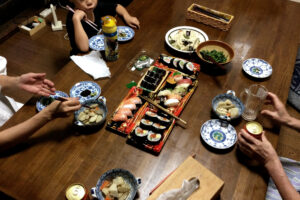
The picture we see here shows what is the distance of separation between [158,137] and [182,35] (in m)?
1.19

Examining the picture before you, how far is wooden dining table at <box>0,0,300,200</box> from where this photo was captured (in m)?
1.50

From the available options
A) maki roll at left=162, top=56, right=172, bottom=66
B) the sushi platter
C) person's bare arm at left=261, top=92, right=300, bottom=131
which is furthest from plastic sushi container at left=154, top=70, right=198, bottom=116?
person's bare arm at left=261, top=92, right=300, bottom=131

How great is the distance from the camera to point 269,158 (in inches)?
60.6

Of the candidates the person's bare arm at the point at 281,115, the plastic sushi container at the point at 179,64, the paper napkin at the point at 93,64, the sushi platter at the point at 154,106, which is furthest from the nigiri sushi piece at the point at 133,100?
the person's bare arm at the point at 281,115

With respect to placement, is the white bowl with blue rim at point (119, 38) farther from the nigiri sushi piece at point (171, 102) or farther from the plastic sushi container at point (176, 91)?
the nigiri sushi piece at point (171, 102)

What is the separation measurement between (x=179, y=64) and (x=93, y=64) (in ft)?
2.38

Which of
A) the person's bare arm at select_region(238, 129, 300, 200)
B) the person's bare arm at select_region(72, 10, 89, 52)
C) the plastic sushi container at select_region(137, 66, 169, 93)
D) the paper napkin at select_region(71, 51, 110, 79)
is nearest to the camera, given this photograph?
the person's bare arm at select_region(238, 129, 300, 200)

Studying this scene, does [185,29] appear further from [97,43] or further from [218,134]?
[218,134]

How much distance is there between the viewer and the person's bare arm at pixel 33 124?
157 centimetres

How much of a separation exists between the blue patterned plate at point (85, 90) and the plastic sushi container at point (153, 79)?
0.33 metres

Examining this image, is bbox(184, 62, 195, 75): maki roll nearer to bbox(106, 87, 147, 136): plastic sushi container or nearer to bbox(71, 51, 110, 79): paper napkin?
bbox(106, 87, 147, 136): plastic sushi container

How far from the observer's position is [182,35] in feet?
8.04

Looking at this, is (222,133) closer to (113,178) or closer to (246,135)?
(246,135)

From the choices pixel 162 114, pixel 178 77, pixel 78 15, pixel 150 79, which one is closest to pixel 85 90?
pixel 150 79
